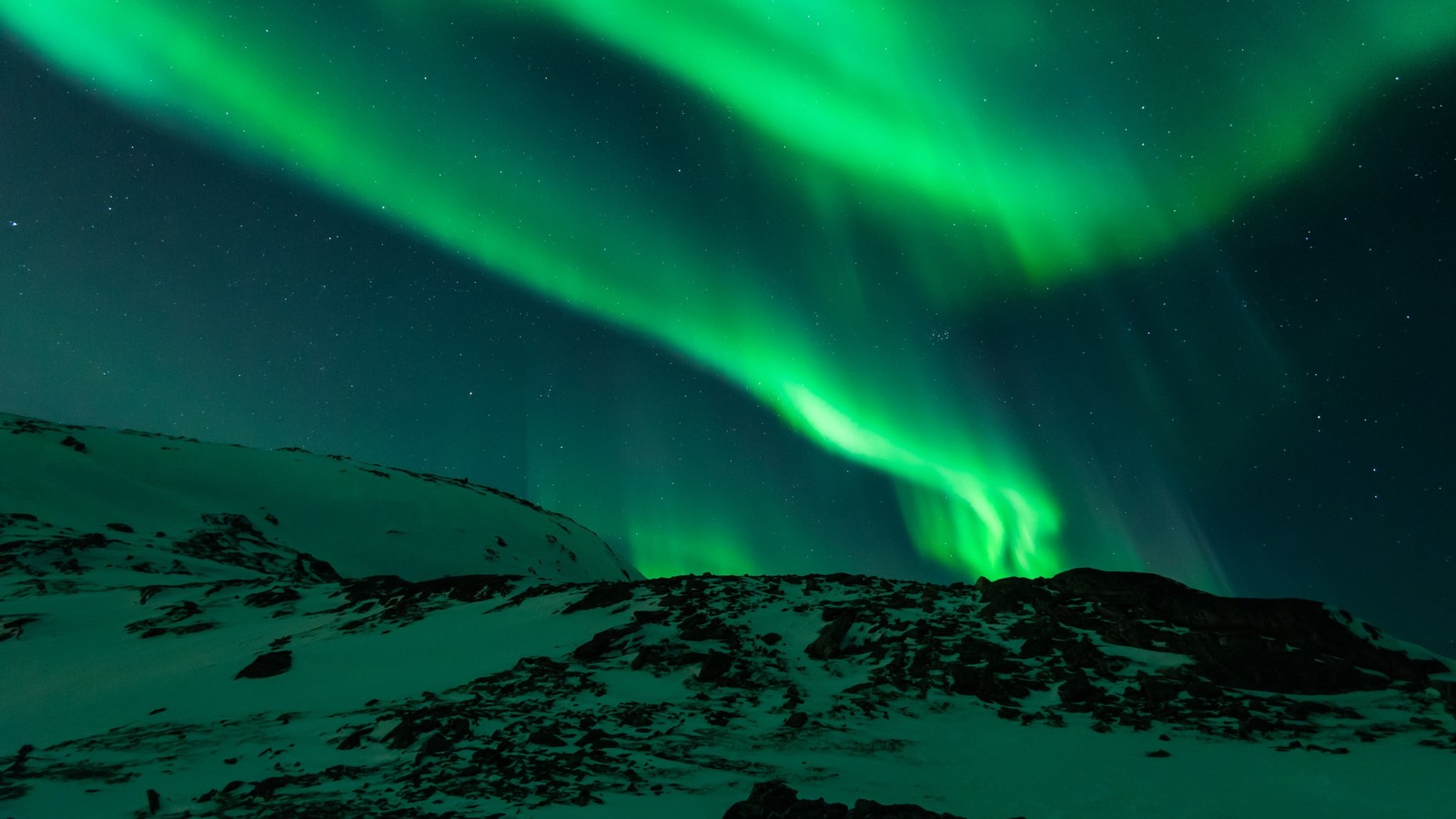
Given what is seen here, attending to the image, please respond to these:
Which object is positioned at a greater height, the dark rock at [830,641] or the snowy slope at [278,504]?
the snowy slope at [278,504]

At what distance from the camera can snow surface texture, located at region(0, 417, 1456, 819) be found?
24.6 feet

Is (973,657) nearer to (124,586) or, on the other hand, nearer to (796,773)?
(796,773)

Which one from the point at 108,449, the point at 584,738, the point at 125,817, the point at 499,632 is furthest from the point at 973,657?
the point at 108,449

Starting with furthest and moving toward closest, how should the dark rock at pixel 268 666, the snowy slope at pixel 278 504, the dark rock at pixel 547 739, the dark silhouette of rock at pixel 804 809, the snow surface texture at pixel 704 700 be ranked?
the snowy slope at pixel 278 504, the dark rock at pixel 268 666, the dark rock at pixel 547 739, the snow surface texture at pixel 704 700, the dark silhouette of rock at pixel 804 809

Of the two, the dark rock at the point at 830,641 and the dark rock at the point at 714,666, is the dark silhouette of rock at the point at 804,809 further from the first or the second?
the dark rock at the point at 830,641

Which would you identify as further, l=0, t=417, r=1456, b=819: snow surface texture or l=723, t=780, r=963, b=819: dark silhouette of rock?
l=0, t=417, r=1456, b=819: snow surface texture

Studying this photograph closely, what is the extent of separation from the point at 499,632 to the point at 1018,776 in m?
10.3

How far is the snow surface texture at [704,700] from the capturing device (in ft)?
24.6

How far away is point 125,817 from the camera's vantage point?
671 cm

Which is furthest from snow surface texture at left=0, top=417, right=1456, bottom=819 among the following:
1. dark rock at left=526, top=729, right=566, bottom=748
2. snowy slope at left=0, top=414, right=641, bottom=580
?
snowy slope at left=0, top=414, right=641, bottom=580

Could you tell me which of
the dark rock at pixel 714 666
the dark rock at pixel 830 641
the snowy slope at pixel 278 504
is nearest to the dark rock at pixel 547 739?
the dark rock at pixel 714 666

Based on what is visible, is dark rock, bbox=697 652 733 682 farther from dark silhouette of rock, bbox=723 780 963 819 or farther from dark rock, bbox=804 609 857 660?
dark silhouette of rock, bbox=723 780 963 819

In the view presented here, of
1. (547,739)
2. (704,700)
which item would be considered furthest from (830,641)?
(547,739)

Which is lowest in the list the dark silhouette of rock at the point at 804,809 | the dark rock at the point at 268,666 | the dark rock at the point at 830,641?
the dark rock at the point at 268,666
